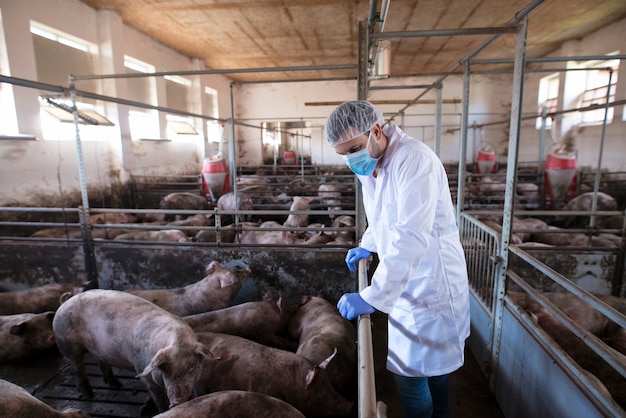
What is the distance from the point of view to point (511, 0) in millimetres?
7496

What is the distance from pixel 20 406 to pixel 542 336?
9.21 ft

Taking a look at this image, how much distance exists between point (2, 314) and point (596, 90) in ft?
43.8

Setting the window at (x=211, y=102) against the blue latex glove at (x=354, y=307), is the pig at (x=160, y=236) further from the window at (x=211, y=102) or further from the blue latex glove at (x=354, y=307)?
the window at (x=211, y=102)

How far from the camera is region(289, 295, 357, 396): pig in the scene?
256 centimetres

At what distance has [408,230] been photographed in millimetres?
1537

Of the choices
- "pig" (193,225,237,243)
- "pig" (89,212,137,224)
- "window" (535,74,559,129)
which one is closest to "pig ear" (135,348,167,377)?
"pig" (193,225,237,243)

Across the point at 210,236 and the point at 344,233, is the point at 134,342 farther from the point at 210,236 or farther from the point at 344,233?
the point at 344,233

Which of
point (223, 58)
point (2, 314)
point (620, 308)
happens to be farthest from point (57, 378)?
point (223, 58)

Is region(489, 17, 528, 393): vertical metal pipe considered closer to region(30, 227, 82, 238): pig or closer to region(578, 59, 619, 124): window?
region(30, 227, 82, 238): pig

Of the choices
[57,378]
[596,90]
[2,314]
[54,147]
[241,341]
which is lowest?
[57,378]

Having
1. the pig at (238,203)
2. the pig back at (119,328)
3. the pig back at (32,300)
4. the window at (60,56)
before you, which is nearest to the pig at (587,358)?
the pig back at (119,328)

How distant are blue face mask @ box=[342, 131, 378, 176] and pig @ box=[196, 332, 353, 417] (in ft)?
3.88

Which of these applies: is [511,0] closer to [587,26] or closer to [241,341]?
[587,26]

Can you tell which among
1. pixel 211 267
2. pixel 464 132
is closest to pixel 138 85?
pixel 211 267
